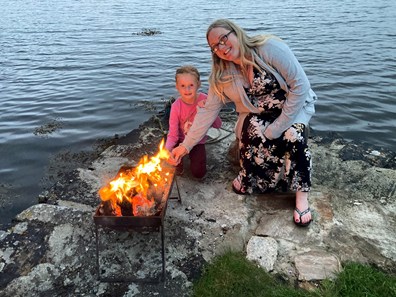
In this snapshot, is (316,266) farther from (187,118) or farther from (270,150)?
(187,118)

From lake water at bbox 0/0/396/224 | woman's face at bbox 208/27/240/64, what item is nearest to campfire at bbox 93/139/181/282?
woman's face at bbox 208/27/240/64

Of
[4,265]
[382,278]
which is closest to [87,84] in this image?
[4,265]

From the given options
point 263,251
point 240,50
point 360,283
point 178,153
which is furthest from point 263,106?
point 360,283

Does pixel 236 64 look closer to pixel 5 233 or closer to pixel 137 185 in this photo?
pixel 137 185

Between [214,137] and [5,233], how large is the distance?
11.8 ft

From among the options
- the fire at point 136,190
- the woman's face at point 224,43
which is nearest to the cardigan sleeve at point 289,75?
the woman's face at point 224,43

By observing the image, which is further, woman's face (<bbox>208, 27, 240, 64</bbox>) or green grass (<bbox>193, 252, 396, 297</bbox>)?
woman's face (<bbox>208, 27, 240, 64</bbox>)

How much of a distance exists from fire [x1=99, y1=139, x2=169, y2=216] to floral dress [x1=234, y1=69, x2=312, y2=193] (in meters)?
1.09

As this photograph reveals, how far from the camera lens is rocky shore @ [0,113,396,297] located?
3471 mm

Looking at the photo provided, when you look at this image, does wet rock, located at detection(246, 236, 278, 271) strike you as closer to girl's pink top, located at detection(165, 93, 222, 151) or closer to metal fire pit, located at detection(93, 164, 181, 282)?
metal fire pit, located at detection(93, 164, 181, 282)

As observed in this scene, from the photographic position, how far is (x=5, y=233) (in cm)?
408

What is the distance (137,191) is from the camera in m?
3.67

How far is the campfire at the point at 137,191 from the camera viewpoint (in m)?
3.46

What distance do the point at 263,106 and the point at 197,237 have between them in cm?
170
